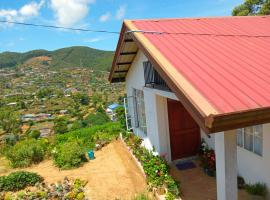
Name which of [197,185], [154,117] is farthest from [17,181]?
[197,185]

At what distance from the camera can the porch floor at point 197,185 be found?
743 centimetres

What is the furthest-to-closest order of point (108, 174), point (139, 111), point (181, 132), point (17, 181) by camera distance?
1. point (139, 111)
2. point (108, 174)
3. point (181, 132)
4. point (17, 181)

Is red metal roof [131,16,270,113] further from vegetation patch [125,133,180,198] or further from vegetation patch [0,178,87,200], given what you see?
vegetation patch [0,178,87,200]

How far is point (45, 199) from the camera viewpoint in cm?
842

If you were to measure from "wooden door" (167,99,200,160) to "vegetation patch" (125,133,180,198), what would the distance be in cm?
96

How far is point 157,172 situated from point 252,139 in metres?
2.96

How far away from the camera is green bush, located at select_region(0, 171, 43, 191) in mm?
9516

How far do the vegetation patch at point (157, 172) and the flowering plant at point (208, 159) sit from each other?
1.26m

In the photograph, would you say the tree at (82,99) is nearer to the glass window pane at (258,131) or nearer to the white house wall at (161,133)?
the white house wall at (161,133)

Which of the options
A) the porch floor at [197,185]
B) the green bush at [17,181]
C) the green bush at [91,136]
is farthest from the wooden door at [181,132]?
the green bush at [17,181]

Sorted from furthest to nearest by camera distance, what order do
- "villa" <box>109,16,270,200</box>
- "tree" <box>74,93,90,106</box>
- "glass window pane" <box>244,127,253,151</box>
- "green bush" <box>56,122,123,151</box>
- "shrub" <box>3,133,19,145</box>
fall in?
1. "tree" <box>74,93,90,106</box>
2. "shrub" <box>3,133,19,145</box>
3. "green bush" <box>56,122,123,151</box>
4. "glass window pane" <box>244,127,253,151</box>
5. "villa" <box>109,16,270,200</box>

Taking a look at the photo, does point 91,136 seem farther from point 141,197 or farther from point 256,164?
point 256,164

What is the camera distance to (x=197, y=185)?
813 cm

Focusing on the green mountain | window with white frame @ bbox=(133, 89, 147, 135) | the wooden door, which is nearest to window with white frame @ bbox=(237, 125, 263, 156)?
the wooden door
